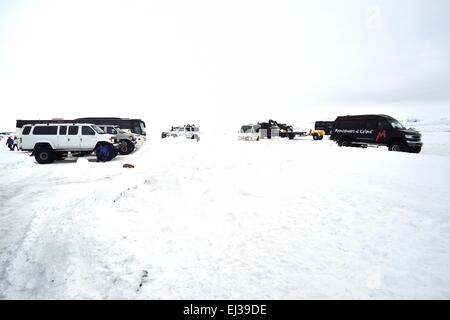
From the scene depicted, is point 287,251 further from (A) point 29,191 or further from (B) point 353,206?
(A) point 29,191

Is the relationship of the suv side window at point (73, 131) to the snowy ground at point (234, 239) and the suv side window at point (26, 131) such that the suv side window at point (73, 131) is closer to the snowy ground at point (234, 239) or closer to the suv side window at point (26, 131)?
the suv side window at point (26, 131)

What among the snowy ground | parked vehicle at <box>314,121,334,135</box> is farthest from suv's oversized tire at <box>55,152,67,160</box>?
parked vehicle at <box>314,121,334,135</box>

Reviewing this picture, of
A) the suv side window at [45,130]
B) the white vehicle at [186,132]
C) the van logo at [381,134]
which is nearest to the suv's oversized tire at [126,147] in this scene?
the suv side window at [45,130]

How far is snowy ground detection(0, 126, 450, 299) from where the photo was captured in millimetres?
→ 2990

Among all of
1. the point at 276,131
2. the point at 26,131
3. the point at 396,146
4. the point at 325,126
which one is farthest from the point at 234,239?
the point at 325,126

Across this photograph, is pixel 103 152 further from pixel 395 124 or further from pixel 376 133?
pixel 395 124

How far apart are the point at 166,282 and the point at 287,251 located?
5.64ft

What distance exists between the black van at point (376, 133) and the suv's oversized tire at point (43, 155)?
17954 millimetres

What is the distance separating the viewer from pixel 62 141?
13273 millimetres

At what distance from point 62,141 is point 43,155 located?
1092mm

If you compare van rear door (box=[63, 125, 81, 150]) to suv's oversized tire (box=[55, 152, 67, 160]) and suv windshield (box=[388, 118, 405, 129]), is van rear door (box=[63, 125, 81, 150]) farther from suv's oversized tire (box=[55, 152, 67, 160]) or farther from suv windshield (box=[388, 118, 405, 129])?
suv windshield (box=[388, 118, 405, 129])

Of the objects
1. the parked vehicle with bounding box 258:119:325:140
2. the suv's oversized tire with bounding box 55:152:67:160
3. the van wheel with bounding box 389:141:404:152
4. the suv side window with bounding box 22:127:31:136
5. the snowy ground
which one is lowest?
the snowy ground

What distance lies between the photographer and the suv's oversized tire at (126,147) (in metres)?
17.1
